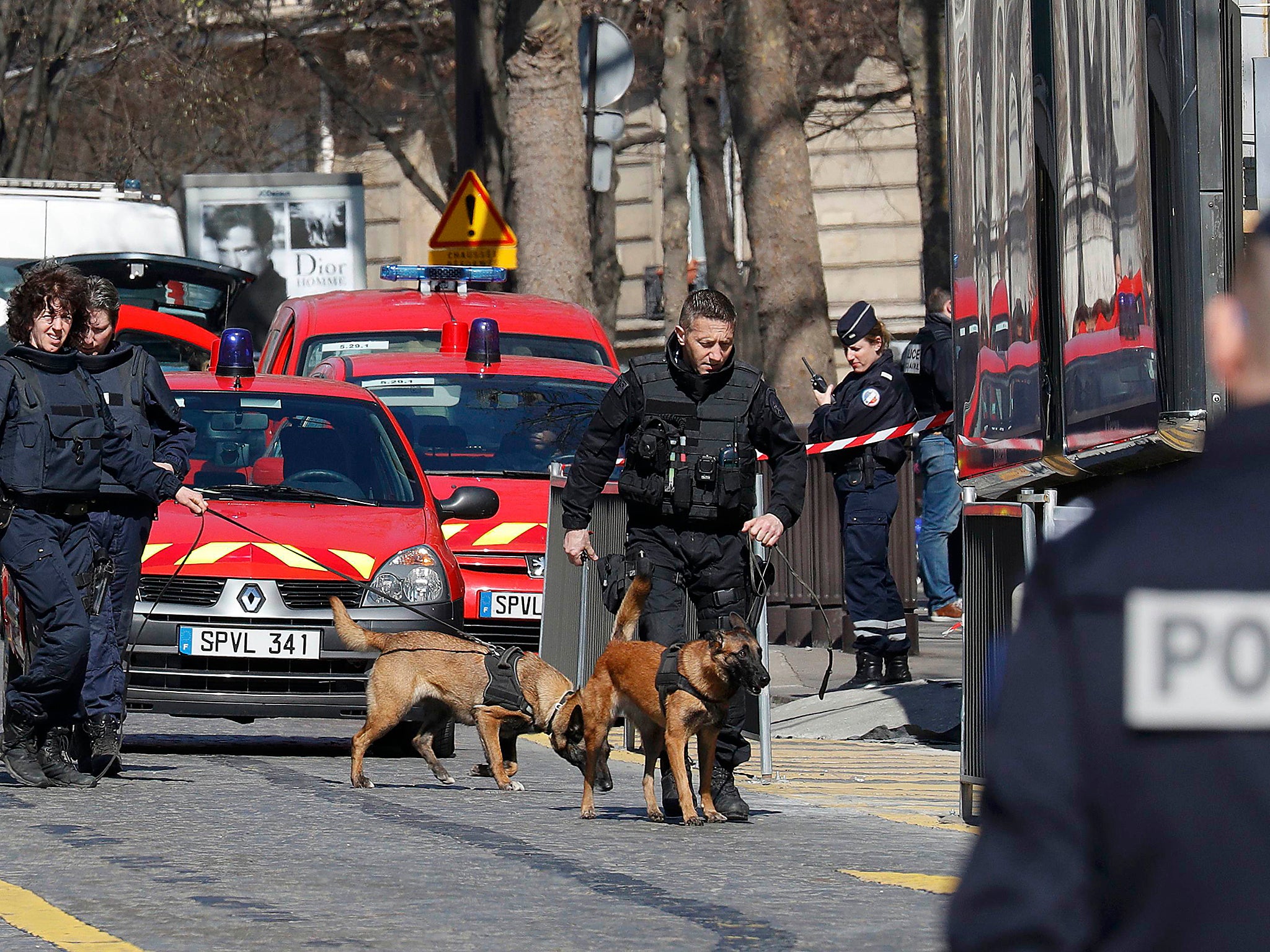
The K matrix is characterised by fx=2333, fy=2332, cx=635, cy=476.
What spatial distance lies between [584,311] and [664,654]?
7669 millimetres

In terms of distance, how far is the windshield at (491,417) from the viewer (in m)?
12.6

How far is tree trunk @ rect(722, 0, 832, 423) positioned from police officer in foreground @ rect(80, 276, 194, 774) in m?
8.11

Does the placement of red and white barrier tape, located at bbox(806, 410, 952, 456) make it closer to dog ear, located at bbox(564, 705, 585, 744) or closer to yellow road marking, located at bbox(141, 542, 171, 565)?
yellow road marking, located at bbox(141, 542, 171, 565)

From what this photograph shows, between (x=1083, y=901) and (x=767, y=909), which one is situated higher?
(x=1083, y=901)

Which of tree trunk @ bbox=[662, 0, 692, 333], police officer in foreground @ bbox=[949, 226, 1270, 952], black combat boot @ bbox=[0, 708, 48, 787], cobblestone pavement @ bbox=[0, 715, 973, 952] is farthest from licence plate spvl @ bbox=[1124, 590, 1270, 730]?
tree trunk @ bbox=[662, 0, 692, 333]

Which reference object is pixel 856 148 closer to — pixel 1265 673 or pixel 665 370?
pixel 665 370

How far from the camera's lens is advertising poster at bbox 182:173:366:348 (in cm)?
3155

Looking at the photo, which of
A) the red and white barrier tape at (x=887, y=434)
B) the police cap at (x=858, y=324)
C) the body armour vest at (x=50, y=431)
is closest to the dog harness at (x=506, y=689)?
the body armour vest at (x=50, y=431)

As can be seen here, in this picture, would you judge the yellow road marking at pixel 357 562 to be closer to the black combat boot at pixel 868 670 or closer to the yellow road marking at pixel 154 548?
the yellow road marking at pixel 154 548

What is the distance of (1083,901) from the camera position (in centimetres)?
172

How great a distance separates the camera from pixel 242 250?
31.9 m

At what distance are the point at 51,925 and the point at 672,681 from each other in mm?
2680

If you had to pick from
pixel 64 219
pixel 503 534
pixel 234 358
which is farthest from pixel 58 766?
pixel 64 219

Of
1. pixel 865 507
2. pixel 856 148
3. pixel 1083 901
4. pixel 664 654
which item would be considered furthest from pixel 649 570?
pixel 856 148
